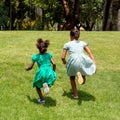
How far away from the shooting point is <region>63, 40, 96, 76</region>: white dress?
303 inches

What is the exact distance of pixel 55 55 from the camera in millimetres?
12492

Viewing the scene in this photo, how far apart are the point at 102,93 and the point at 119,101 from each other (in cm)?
57

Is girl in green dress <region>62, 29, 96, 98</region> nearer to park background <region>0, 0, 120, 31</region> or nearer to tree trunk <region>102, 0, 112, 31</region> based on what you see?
tree trunk <region>102, 0, 112, 31</region>

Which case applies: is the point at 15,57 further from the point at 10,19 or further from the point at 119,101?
the point at 10,19

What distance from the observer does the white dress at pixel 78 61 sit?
25.3 feet

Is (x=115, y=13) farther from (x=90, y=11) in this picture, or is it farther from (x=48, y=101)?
(x=48, y=101)

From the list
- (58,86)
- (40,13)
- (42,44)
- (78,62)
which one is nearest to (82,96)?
(58,86)

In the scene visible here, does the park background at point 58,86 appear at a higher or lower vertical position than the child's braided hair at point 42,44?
lower

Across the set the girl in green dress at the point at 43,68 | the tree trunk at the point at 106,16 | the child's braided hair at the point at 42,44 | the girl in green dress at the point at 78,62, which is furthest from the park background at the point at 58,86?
the tree trunk at the point at 106,16

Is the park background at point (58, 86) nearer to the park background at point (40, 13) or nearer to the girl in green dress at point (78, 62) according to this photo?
the girl in green dress at point (78, 62)

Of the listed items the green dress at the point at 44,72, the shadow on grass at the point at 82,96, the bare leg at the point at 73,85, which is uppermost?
the green dress at the point at 44,72

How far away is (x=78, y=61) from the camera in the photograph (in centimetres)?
769

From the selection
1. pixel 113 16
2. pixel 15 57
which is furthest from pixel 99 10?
pixel 15 57

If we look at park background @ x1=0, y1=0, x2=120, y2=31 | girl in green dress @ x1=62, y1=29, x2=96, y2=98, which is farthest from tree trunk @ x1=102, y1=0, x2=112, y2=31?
A: girl in green dress @ x1=62, y1=29, x2=96, y2=98
